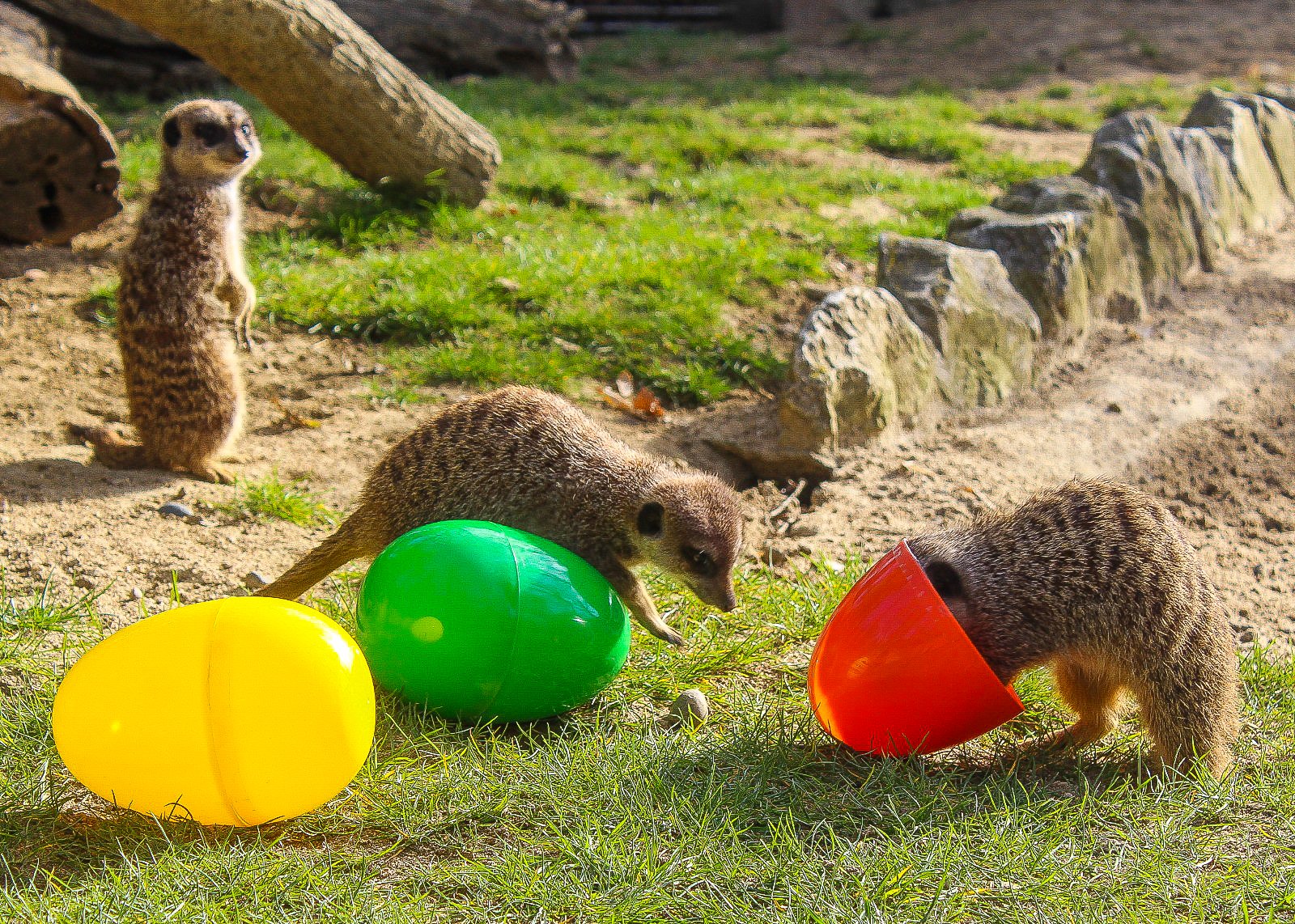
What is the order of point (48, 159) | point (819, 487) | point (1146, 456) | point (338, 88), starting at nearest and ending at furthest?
point (819, 487) < point (1146, 456) < point (48, 159) < point (338, 88)

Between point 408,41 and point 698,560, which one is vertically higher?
point 408,41

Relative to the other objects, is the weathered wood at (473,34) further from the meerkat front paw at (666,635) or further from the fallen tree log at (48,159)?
the meerkat front paw at (666,635)

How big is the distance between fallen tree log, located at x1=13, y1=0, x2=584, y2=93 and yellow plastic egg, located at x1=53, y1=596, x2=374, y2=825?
721 centimetres

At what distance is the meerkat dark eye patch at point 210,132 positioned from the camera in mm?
4852

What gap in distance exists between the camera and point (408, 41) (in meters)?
10.2

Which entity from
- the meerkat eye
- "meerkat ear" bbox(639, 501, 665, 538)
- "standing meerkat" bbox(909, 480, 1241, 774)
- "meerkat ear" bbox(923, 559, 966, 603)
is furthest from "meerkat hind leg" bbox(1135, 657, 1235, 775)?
"meerkat ear" bbox(639, 501, 665, 538)

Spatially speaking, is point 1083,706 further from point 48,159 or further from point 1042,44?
point 1042,44

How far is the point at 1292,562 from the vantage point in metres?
4.41

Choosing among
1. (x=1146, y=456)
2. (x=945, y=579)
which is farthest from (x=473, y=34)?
(x=945, y=579)

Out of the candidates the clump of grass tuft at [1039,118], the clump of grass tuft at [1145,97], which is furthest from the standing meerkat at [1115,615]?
the clump of grass tuft at [1145,97]

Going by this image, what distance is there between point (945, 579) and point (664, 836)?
1007mm

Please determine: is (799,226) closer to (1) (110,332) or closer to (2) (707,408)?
(2) (707,408)

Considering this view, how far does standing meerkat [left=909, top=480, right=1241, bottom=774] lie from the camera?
9.77ft

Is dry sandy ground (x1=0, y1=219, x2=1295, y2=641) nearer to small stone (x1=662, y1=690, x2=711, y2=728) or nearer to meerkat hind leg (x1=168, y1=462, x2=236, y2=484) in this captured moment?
meerkat hind leg (x1=168, y1=462, x2=236, y2=484)
